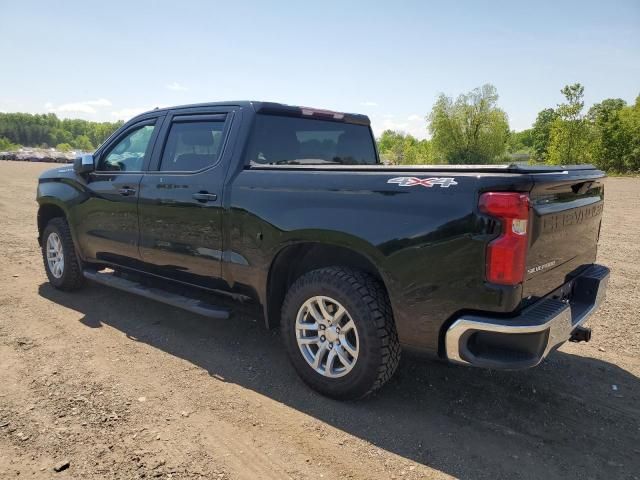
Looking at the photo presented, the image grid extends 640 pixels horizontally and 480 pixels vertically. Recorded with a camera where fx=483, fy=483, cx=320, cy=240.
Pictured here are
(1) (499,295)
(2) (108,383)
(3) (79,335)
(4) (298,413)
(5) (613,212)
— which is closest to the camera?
(1) (499,295)

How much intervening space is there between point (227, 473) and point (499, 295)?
65.9 inches

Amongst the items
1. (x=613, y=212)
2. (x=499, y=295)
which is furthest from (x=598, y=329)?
(x=613, y=212)

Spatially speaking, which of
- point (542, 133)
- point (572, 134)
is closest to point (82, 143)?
point (542, 133)

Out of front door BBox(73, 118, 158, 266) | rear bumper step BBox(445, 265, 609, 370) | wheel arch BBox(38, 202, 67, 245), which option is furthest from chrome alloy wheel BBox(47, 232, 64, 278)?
rear bumper step BBox(445, 265, 609, 370)

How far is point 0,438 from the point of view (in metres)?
2.75

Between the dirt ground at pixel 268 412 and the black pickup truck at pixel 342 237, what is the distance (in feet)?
1.24

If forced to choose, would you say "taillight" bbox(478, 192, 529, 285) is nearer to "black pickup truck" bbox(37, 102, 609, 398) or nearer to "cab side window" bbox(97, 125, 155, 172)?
"black pickup truck" bbox(37, 102, 609, 398)

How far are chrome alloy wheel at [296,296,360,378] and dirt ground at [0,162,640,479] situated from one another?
26 centimetres

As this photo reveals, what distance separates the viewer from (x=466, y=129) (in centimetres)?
6700

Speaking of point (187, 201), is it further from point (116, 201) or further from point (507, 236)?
point (507, 236)

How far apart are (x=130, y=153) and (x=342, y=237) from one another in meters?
2.77

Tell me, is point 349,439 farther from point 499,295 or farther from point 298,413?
point 499,295

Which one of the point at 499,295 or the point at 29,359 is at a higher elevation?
the point at 499,295

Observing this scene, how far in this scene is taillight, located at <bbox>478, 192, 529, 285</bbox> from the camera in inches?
94.7
